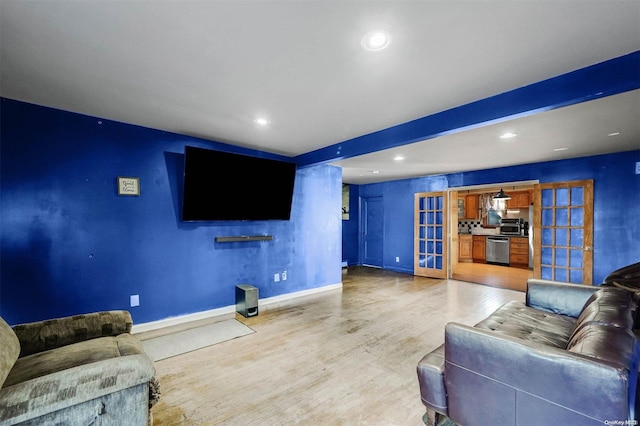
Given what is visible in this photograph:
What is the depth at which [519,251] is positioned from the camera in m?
7.58

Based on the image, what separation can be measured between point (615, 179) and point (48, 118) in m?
7.66

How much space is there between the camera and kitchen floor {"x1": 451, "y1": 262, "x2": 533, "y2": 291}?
5.59 meters

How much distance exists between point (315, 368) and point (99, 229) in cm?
275

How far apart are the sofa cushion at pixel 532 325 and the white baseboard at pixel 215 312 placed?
2949 millimetres

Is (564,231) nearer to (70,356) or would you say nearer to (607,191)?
(607,191)

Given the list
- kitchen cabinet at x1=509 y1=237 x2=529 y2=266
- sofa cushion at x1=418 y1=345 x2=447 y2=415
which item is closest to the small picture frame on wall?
sofa cushion at x1=418 y1=345 x2=447 y2=415

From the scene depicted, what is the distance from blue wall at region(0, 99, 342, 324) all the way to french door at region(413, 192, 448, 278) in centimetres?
417

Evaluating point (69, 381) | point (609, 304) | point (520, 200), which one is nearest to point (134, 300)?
point (69, 381)

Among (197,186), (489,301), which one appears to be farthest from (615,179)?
(197,186)

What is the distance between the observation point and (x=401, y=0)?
50.1 inches

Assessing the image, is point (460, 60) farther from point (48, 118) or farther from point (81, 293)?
point (81, 293)

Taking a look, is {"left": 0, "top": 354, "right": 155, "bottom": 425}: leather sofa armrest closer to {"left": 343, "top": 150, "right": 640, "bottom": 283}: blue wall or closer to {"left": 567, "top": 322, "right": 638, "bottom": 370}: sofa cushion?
{"left": 567, "top": 322, "right": 638, "bottom": 370}: sofa cushion

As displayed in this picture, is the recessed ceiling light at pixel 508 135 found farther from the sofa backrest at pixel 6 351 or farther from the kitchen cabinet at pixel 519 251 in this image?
the kitchen cabinet at pixel 519 251

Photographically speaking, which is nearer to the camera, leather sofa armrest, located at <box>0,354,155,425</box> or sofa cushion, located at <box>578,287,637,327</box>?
leather sofa armrest, located at <box>0,354,155,425</box>
